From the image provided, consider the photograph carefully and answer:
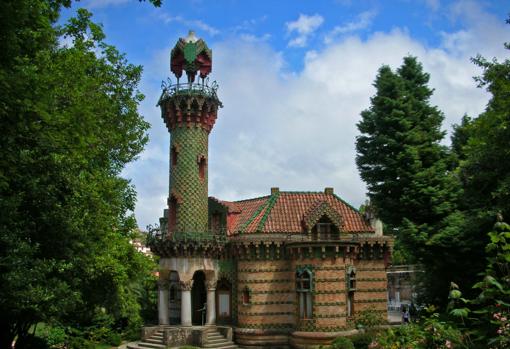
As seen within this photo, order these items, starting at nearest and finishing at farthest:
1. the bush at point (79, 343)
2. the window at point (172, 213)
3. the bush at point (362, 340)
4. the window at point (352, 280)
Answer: the bush at point (362, 340) < the bush at point (79, 343) < the window at point (352, 280) < the window at point (172, 213)

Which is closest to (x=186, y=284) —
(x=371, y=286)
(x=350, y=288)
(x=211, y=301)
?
(x=211, y=301)

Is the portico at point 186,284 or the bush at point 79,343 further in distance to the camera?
the portico at point 186,284

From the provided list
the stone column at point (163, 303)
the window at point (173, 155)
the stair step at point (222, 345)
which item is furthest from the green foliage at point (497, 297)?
the window at point (173, 155)

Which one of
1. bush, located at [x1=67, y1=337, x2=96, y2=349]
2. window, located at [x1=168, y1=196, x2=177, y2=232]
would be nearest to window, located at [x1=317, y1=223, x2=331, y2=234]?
window, located at [x1=168, y1=196, x2=177, y2=232]

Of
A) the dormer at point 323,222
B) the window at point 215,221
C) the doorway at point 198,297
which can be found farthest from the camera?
the window at point 215,221

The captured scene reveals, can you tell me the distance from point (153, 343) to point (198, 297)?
498 cm

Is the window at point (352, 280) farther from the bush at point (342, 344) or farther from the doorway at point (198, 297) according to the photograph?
the doorway at point (198, 297)

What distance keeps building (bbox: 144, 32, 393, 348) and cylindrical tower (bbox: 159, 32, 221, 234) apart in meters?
0.06

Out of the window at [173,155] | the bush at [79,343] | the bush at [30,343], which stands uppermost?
the window at [173,155]

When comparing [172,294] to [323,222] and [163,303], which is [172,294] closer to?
[163,303]

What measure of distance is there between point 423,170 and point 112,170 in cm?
1797

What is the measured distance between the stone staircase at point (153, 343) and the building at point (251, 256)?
33 centimetres

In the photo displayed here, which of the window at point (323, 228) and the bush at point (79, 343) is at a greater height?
the window at point (323, 228)

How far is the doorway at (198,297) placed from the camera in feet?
110
